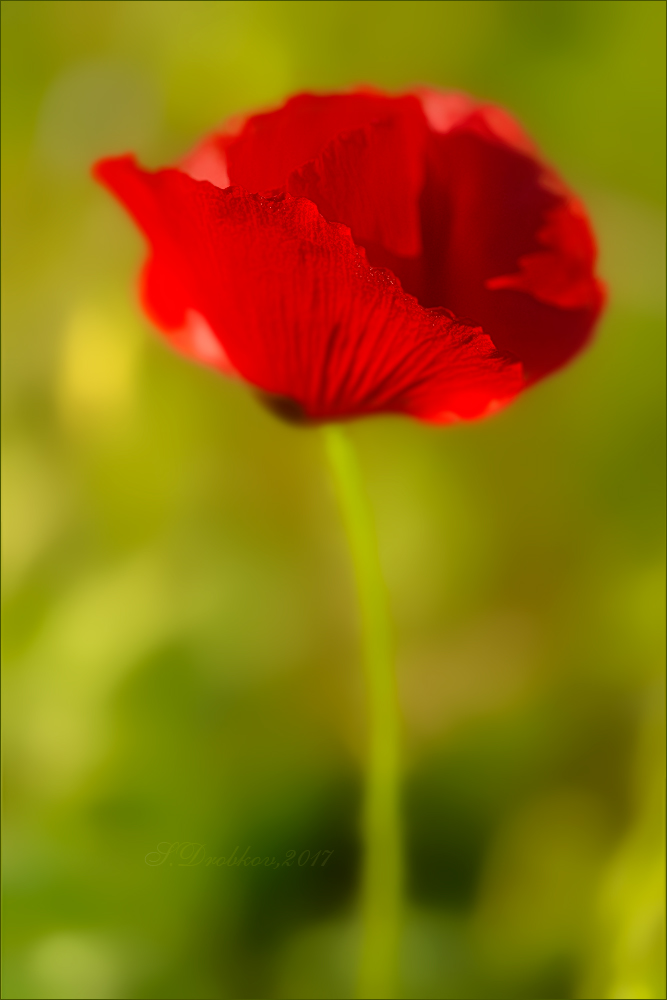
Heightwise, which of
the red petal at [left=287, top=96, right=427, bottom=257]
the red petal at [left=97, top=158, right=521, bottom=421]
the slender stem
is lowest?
the slender stem

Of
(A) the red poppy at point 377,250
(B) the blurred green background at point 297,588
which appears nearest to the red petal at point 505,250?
(A) the red poppy at point 377,250

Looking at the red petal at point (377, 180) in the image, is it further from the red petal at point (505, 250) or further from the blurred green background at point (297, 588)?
the blurred green background at point (297, 588)

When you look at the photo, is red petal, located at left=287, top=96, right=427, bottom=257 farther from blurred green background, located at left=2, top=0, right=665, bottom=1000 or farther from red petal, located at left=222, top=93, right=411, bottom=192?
blurred green background, located at left=2, top=0, right=665, bottom=1000

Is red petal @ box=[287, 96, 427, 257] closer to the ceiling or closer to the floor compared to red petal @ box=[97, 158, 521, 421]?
closer to the ceiling

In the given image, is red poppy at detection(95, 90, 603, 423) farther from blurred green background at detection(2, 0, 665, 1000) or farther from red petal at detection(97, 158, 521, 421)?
blurred green background at detection(2, 0, 665, 1000)

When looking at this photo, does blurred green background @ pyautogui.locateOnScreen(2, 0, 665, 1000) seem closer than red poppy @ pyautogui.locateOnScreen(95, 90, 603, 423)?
No

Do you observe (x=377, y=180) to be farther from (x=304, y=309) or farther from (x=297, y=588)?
(x=297, y=588)

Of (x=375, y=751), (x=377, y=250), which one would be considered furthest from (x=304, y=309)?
(x=375, y=751)

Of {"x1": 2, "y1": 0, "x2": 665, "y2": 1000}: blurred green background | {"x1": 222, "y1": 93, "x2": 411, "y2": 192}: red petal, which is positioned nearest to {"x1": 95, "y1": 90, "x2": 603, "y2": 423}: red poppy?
{"x1": 222, "y1": 93, "x2": 411, "y2": 192}: red petal
